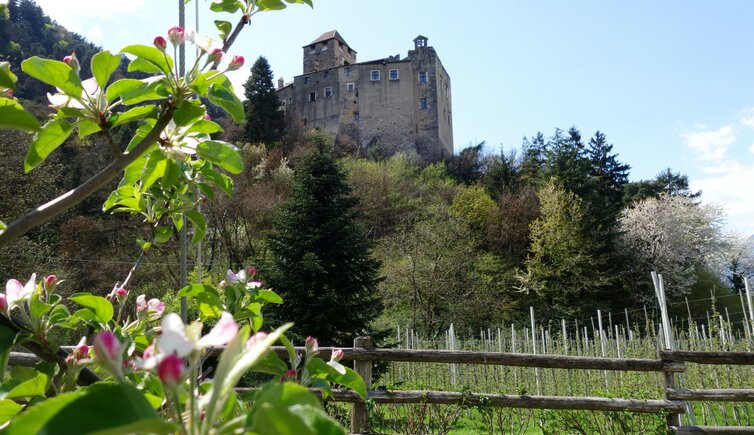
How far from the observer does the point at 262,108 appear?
2780cm

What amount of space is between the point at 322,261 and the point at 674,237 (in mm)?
16595

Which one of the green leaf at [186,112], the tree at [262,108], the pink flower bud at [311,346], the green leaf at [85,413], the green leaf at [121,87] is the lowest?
the green leaf at [85,413]

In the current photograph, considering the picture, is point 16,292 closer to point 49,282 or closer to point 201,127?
point 49,282

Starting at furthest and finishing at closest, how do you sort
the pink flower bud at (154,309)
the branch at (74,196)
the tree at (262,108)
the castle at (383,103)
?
1. the castle at (383,103)
2. the tree at (262,108)
3. the pink flower bud at (154,309)
4. the branch at (74,196)

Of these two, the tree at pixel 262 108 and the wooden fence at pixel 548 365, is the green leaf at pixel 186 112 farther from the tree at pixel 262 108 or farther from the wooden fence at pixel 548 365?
the tree at pixel 262 108

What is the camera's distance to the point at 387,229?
21484 mm

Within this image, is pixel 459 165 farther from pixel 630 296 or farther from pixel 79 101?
pixel 79 101

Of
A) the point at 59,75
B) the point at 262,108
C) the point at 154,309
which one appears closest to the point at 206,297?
the point at 154,309

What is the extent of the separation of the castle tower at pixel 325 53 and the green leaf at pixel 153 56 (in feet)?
121

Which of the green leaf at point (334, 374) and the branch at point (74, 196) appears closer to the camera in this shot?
the branch at point (74, 196)

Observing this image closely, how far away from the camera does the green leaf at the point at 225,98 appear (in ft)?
2.22

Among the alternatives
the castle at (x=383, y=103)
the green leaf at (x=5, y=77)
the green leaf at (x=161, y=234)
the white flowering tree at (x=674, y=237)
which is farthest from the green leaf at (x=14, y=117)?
the castle at (x=383, y=103)

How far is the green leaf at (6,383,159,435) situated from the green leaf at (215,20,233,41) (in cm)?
77

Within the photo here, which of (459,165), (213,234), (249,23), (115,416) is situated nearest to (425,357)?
(249,23)
